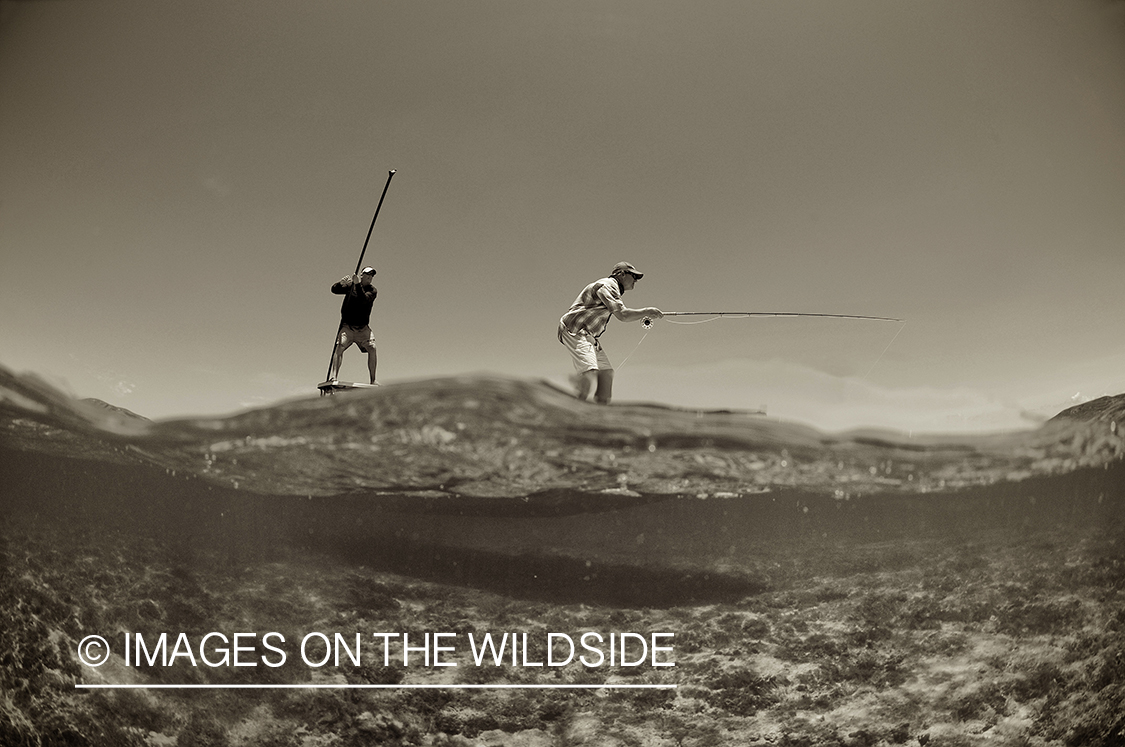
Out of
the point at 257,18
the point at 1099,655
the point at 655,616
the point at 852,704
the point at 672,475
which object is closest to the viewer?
the point at 257,18

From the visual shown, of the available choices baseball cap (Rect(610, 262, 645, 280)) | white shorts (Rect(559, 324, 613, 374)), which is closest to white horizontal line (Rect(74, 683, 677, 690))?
white shorts (Rect(559, 324, 613, 374))

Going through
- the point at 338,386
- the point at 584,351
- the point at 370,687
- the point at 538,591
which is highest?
the point at 584,351

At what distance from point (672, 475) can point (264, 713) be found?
490cm

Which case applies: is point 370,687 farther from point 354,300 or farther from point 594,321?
point 594,321

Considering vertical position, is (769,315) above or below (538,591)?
above

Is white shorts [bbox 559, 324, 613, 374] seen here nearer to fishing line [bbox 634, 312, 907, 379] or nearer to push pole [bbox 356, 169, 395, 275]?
fishing line [bbox 634, 312, 907, 379]

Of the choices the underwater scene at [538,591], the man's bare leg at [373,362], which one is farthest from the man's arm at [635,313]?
the man's bare leg at [373,362]

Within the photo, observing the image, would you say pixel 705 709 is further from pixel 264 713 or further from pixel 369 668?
pixel 264 713

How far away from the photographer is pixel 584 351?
15.2 ft

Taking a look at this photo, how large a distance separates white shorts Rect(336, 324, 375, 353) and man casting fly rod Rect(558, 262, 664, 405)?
1775mm

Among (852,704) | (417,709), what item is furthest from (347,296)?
(852,704)

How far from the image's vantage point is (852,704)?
16.8 ft

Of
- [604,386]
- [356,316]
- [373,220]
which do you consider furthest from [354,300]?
[604,386]

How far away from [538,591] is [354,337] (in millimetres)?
4058
